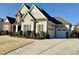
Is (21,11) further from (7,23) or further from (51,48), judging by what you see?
(51,48)

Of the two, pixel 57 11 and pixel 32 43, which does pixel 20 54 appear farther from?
pixel 57 11

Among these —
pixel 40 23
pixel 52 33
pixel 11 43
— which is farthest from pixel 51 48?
pixel 11 43

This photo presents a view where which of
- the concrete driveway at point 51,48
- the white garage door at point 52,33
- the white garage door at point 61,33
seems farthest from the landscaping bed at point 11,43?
the white garage door at point 61,33

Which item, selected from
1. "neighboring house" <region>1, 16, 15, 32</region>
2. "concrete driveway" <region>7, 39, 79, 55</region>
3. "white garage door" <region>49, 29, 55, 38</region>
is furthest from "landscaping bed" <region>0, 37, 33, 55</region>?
"white garage door" <region>49, 29, 55, 38</region>

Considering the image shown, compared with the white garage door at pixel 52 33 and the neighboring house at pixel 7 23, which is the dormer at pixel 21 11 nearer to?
the neighboring house at pixel 7 23

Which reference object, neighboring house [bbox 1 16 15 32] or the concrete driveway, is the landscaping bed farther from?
neighboring house [bbox 1 16 15 32]

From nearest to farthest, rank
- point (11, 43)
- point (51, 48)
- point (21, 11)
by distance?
point (51, 48), point (11, 43), point (21, 11)

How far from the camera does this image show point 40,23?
24.9ft

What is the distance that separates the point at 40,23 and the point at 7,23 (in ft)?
3.00

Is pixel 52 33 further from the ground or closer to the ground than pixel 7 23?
closer to the ground

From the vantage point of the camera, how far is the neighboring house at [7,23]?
24.3 feet

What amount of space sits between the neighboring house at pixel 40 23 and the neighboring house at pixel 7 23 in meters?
0.12

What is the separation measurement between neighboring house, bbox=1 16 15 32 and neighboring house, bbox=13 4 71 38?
0.40 feet
